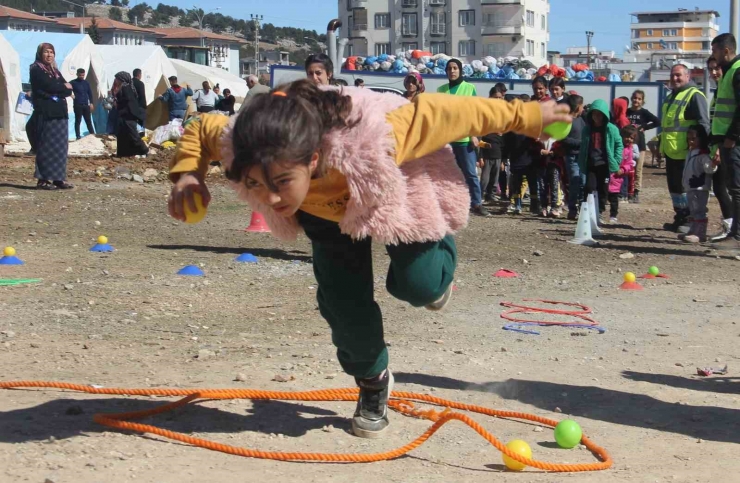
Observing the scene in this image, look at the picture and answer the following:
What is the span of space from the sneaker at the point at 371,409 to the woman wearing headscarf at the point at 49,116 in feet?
37.4

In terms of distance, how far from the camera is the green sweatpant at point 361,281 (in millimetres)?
3994

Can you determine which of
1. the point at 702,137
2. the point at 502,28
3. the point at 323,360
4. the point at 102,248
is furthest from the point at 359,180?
the point at 502,28

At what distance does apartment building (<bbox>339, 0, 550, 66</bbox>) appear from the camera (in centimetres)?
11506

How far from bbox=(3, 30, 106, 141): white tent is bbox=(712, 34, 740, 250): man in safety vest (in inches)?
851

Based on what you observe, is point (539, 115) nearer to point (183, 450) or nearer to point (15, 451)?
point (183, 450)

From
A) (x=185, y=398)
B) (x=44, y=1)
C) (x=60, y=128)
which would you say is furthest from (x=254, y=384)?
(x=44, y=1)

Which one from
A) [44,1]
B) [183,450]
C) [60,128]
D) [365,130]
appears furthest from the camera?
[44,1]

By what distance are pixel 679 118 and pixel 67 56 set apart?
70.8 ft

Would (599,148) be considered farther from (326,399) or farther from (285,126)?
(285,126)

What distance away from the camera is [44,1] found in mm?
188375

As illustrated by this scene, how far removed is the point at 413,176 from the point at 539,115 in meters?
0.57

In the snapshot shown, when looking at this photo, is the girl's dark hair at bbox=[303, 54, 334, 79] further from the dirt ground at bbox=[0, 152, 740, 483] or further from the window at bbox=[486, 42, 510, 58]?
the window at bbox=[486, 42, 510, 58]

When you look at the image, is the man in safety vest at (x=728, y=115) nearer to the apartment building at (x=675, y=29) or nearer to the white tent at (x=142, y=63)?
the white tent at (x=142, y=63)

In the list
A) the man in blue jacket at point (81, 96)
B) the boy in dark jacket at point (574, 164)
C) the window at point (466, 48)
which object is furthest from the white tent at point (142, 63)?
the window at point (466, 48)
